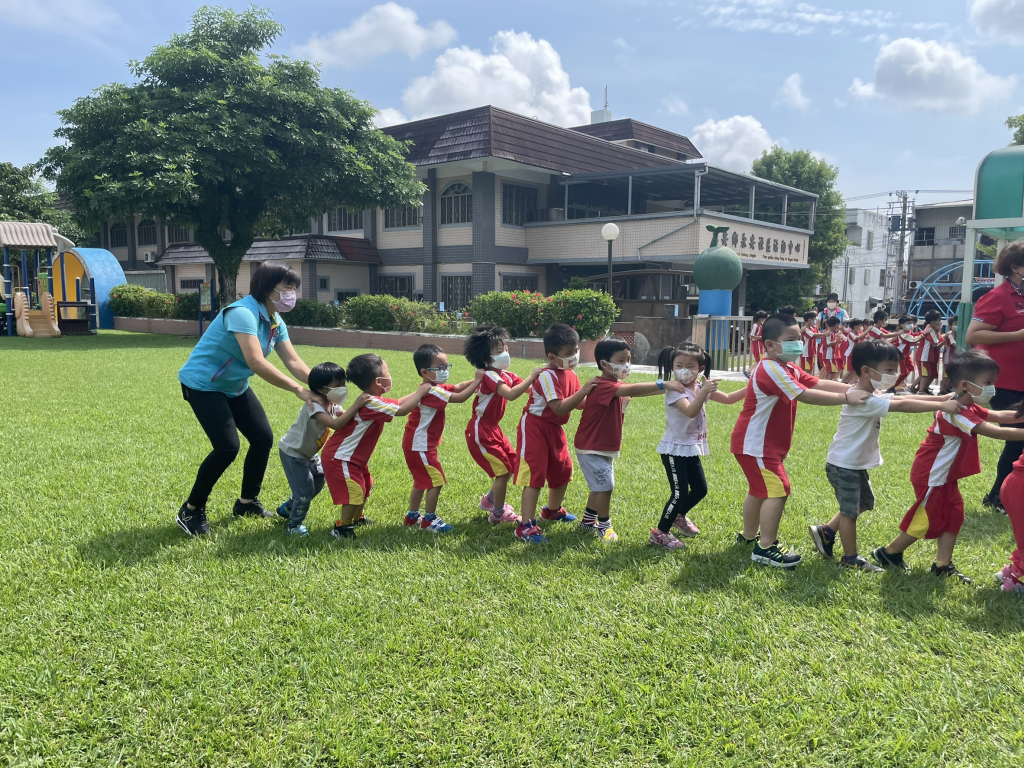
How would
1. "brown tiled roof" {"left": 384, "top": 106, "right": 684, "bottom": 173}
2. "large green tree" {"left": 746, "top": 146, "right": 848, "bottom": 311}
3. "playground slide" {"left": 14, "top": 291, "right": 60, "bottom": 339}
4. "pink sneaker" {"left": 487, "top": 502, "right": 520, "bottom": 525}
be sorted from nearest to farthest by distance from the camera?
"pink sneaker" {"left": 487, "top": 502, "right": 520, "bottom": 525}, "brown tiled roof" {"left": 384, "top": 106, "right": 684, "bottom": 173}, "playground slide" {"left": 14, "top": 291, "right": 60, "bottom": 339}, "large green tree" {"left": 746, "top": 146, "right": 848, "bottom": 311}

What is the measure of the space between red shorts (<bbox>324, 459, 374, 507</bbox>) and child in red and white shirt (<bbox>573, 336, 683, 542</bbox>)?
4.70ft

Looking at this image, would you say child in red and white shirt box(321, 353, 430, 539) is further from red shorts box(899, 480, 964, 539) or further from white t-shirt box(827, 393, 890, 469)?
red shorts box(899, 480, 964, 539)

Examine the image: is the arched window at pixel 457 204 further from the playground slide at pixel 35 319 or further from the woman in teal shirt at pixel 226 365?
the woman in teal shirt at pixel 226 365

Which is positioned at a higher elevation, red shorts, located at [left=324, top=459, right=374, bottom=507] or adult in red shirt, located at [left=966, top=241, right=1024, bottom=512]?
adult in red shirt, located at [left=966, top=241, right=1024, bottom=512]

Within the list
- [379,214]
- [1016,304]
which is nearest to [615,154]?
[379,214]

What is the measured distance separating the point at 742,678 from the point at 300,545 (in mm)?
2724

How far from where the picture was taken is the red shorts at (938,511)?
12.6ft

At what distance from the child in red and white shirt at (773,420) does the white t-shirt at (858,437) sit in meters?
0.11

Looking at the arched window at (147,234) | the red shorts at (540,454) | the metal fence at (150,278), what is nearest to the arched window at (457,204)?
the metal fence at (150,278)

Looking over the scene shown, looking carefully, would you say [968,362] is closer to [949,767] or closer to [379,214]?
[949,767]

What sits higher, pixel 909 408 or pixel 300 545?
pixel 909 408

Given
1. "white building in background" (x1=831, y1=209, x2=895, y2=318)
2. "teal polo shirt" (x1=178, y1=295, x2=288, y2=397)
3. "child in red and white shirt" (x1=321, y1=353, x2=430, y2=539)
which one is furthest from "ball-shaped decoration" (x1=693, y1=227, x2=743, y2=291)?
"white building in background" (x1=831, y1=209, x2=895, y2=318)

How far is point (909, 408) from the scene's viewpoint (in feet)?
12.1

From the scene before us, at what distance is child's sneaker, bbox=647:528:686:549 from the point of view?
4444 mm
